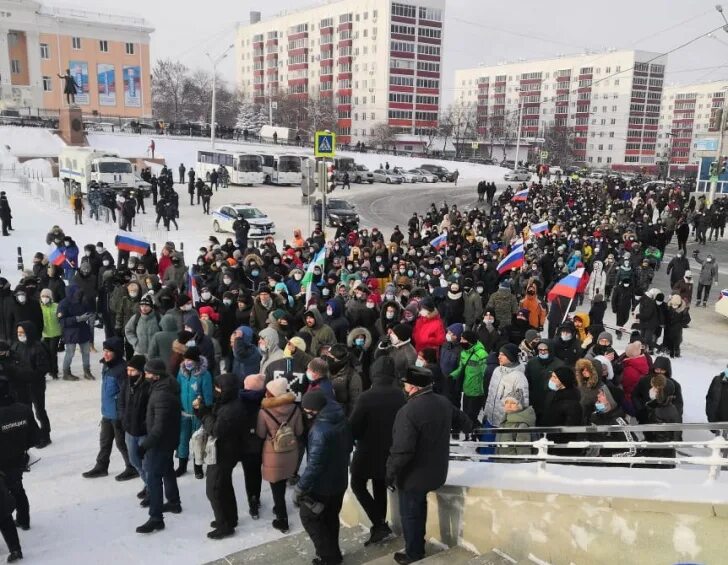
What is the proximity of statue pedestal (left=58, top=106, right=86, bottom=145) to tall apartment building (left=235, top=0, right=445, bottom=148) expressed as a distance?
169ft

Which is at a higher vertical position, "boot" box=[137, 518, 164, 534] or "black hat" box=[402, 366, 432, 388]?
"black hat" box=[402, 366, 432, 388]

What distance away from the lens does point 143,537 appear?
18.9ft

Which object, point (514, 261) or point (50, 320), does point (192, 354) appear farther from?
point (514, 261)

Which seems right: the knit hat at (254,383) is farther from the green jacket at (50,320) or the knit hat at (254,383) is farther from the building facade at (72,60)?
the building facade at (72,60)

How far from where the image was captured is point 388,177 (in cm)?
5294

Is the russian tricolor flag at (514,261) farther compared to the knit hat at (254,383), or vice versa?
the russian tricolor flag at (514,261)

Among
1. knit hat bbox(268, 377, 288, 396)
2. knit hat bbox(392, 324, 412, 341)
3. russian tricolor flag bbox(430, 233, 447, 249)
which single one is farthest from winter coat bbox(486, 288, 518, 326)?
russian tricolor flag bbox(430, 233, 447, 249)

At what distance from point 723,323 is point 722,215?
1609 centimetres

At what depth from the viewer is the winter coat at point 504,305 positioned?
10.8 meters

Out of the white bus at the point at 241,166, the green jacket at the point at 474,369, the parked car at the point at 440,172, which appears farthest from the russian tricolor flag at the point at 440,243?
the parked car at the point at 440,172

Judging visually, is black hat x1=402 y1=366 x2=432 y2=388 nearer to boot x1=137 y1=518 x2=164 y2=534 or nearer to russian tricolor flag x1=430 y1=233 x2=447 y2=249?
boot x1=137 y1=518 x2=164 y2=534

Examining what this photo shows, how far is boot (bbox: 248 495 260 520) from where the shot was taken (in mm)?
6094

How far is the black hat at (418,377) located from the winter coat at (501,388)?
222 centimetres

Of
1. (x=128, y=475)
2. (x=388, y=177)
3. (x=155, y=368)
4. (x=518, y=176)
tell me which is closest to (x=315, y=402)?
(x=155, y=368)
